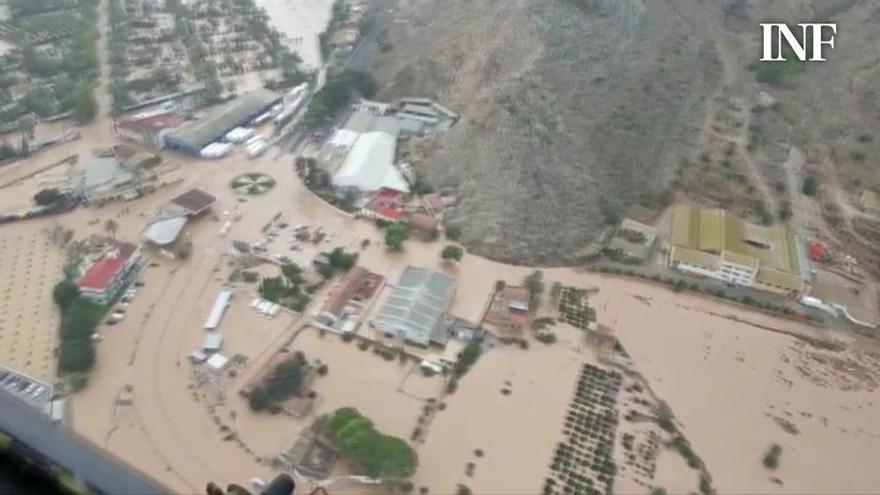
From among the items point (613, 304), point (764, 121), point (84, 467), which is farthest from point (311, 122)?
point (84, 467)

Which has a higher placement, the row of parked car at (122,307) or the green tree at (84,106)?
the green tree at (84,106)

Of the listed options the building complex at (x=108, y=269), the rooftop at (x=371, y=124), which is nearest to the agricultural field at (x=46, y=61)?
the building complex at (x=108, y=269)

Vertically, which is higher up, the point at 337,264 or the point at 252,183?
the point at 252,183

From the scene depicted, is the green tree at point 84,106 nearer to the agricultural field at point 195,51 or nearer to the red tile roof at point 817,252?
the agricultural field at point 195,51

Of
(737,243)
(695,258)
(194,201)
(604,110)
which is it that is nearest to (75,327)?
(194,201)

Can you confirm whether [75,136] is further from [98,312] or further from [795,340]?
[795,340]

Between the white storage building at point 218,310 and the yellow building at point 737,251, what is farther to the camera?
the yellow building at point 737,251

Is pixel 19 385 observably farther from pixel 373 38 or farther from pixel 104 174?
pixel 373 38

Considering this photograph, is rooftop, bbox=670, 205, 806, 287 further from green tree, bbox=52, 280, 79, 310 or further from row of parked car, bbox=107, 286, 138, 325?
green tree, bbox=52, 280, 79, 310
